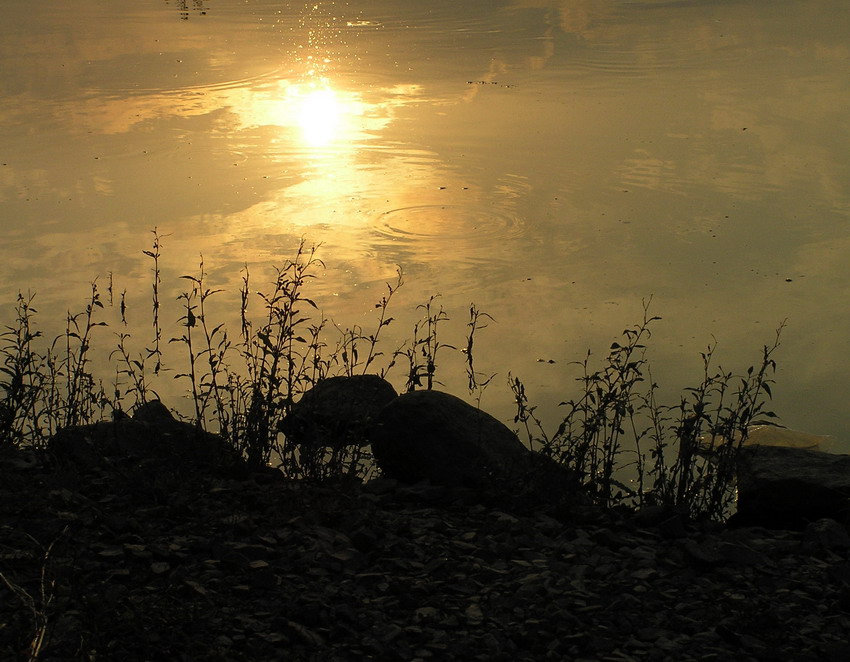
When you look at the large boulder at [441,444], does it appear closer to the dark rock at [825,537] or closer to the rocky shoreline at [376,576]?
the rocky shoreline at [376,576]

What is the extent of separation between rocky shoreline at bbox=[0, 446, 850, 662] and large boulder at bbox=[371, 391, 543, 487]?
218 mm

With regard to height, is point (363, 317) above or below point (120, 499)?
above

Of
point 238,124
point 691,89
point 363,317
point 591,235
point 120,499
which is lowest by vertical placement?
point 120,499

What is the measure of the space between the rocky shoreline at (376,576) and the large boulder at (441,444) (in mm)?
218

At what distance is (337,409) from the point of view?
16.7 feet

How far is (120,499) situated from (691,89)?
9775 millimetres

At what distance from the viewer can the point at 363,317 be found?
6.62 metres

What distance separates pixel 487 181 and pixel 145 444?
16.6 ft

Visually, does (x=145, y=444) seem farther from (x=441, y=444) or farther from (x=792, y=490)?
(x=792, y=490)

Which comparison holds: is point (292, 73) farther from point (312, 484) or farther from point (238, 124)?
point (312, 484)

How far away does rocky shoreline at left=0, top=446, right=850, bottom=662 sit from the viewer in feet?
10.6

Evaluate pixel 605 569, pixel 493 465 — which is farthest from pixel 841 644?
pixel 493 465

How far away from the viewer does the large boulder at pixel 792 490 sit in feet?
15.3

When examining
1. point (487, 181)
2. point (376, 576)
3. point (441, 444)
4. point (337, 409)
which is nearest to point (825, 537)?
point (441, 444)
